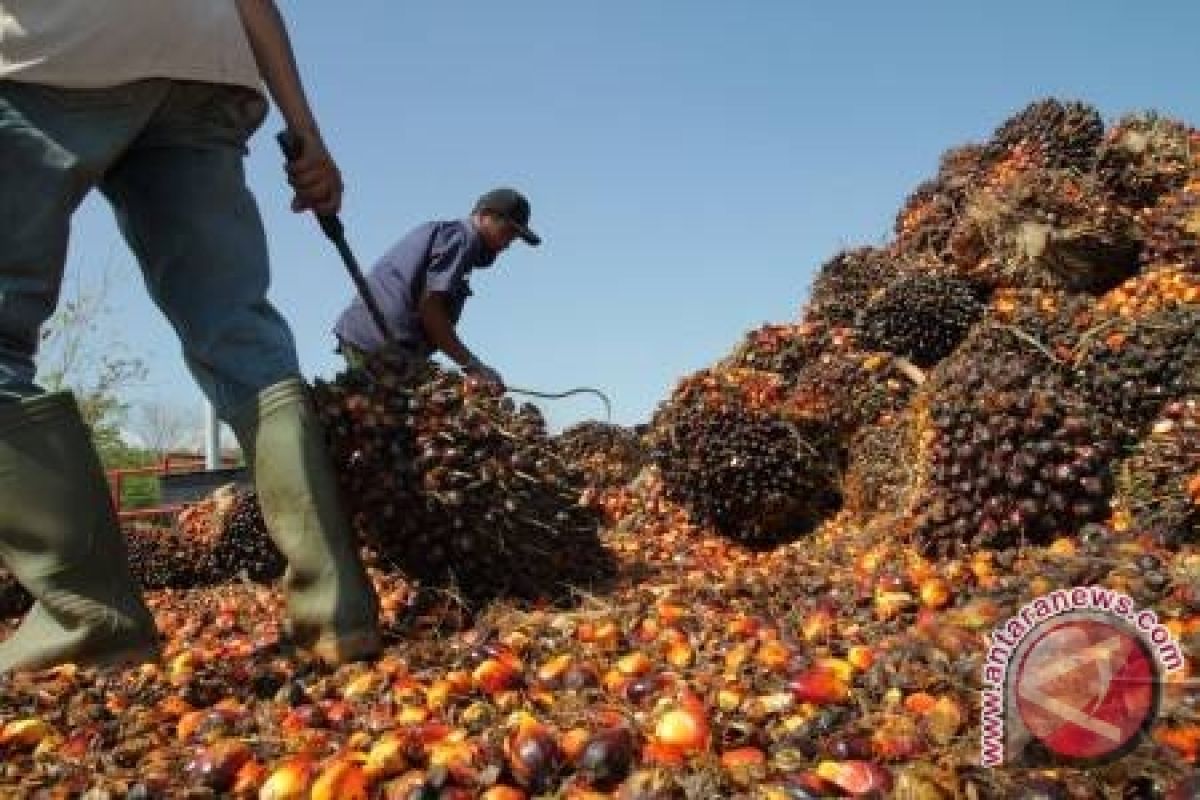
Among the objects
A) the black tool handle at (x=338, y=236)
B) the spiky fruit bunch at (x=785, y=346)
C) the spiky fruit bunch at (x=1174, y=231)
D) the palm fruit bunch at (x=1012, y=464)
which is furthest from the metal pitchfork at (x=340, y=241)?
the spiky fruit bunch at (x=1174, y=231)

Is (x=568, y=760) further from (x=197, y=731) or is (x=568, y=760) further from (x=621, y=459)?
(x=621, y=459)

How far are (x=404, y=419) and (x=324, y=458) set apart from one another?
0.88 feet

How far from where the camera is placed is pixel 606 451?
7.17 metres

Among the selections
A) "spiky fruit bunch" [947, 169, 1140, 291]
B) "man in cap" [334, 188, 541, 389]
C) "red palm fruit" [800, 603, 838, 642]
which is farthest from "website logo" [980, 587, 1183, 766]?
"spiky fruit bunch" [947, 169, 1140, 291]

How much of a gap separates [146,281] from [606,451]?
4648 mm

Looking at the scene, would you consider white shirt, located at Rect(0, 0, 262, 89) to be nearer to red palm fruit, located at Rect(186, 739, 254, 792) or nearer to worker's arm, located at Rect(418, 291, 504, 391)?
red palm fruit, located at Rect(186, 739, 254, 792)

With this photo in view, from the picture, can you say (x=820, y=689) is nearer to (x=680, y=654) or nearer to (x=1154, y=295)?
(x=680, y=654)

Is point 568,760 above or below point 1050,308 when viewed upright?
below

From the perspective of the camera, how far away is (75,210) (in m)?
2.43

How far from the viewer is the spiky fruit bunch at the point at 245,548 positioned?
6576mm

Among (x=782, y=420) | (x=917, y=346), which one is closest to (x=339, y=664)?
(x=782, y=420)

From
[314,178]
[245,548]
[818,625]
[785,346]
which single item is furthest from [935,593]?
[245,548]

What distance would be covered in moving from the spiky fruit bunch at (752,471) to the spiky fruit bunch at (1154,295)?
1288 millimetres

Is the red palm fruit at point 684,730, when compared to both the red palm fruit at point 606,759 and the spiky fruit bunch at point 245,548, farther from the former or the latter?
the spiky fruit bunch at point 245,548
